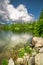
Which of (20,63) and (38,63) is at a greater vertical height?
(38,63)

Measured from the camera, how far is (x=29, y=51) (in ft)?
90.4

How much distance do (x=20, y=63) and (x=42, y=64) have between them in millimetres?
6320

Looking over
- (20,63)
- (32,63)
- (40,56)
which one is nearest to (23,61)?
(20,63)

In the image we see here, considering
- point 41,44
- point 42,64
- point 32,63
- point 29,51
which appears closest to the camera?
point 42,64

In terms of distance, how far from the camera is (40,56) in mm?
14609

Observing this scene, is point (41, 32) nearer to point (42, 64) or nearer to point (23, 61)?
point (23, 61)

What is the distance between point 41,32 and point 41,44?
23475mm

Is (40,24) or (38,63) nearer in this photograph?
(38,63)

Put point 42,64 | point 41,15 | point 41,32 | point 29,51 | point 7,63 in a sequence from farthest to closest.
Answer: point 41,15 → point 41,32 → point 29,51 → point 7,63 → point 42,64

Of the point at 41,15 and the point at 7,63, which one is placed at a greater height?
the point at 41,15

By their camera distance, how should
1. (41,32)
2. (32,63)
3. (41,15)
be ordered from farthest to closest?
(41,15)
(41,32)
(32,63)

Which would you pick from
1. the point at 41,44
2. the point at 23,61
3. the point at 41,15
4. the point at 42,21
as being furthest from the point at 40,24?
the point at 23,61

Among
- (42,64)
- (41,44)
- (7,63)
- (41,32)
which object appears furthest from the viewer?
(41,32)

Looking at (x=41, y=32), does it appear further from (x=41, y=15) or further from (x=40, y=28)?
(x=41, y=15)
